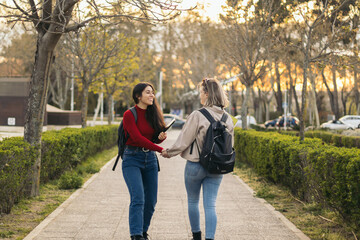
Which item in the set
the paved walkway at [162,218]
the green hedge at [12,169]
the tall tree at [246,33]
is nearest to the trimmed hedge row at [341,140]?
the tall tree at [246,33]

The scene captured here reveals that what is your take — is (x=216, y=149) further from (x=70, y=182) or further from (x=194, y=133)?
(x=70, y=182)

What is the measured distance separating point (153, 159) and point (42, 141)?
4273 mm

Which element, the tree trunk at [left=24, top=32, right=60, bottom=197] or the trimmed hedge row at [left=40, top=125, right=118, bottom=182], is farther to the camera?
the trimmed hedge row at [left=40, top=125, right=118, bottom=182]

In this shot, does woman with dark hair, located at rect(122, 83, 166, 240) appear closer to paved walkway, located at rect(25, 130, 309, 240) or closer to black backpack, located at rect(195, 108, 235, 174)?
black backpack, located at rect(195, 108, 235, 174)

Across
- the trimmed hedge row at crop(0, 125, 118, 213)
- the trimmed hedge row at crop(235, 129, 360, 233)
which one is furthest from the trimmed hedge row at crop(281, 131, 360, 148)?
the trimmed hedge row at crop(0, 125, 118, 213)

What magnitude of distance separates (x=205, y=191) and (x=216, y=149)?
0.45 m

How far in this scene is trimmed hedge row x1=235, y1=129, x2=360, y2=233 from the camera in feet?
18.5

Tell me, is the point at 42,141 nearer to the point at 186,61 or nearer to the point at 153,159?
the point at 153,159

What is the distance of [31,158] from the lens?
7.86m

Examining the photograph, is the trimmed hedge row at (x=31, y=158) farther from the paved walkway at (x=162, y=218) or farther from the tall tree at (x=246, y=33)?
the tall tree at (x=246, y=33)

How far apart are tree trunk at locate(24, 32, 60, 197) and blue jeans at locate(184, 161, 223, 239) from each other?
4084 mm

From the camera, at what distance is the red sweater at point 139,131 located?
5.23m

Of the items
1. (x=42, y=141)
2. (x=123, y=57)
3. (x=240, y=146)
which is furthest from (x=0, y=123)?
(x=42, y=141)

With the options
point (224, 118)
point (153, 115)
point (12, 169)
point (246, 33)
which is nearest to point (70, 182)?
point (12, 169)
